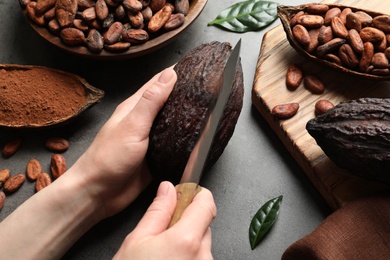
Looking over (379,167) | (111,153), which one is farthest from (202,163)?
(379,167)

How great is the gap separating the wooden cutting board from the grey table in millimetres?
52

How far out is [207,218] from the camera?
103cm

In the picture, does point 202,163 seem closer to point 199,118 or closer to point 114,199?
point 199,118

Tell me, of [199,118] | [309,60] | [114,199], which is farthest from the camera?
[309,60]

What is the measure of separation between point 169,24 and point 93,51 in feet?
0.67

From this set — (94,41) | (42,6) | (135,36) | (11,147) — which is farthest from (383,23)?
(11,147)

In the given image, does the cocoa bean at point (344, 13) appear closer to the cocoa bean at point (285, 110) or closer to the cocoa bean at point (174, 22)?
the cocoa bean at point (285, 110)

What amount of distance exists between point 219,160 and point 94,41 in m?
0.44

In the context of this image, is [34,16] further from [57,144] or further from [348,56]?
[348,56]

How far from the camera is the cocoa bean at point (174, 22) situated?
1384 mm

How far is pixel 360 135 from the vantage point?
1200 mm

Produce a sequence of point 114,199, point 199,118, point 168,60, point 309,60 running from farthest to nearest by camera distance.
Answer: point 168,60 < point 309,60 < point 114,199 < point 199,118

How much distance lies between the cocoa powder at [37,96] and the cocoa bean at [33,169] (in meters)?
0.11

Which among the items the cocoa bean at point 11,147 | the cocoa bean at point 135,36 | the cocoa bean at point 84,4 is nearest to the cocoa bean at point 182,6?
the cocoa bean at point 135,36
